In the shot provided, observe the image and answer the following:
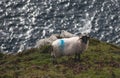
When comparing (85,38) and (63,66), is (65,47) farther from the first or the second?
(63,66)

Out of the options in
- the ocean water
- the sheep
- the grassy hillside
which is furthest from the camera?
the ocean water

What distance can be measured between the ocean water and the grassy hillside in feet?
112

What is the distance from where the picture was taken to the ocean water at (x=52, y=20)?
68.6 metres

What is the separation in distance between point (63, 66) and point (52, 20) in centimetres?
5154

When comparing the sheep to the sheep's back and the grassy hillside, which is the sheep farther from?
the grassy hillside

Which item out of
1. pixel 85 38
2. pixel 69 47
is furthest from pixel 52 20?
pixel 69 47

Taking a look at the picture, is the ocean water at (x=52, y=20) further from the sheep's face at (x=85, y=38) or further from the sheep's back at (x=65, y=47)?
the sheep's face at (x=85, y=38)

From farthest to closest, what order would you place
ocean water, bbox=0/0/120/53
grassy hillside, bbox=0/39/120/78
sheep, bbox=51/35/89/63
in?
ocean water, bbox=0/0/120/53 → sheep, bbox=51/35/89/63 → grassy hillside, bbox=0/39/120/78

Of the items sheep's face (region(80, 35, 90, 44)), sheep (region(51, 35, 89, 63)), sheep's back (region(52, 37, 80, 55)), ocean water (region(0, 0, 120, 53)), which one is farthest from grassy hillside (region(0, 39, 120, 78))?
ocean water (region(0, 0, 120, 53))

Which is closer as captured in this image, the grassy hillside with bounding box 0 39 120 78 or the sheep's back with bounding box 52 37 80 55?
the grassy hillside with bounding box 0 39 120 78

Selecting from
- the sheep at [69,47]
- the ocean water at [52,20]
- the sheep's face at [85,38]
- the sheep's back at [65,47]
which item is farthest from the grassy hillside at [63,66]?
the ocean water at [52,20]

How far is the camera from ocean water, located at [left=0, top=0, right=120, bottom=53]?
2699 inches

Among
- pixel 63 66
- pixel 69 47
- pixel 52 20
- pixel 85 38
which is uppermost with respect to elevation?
pixel 52 20

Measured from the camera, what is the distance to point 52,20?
252 feet
